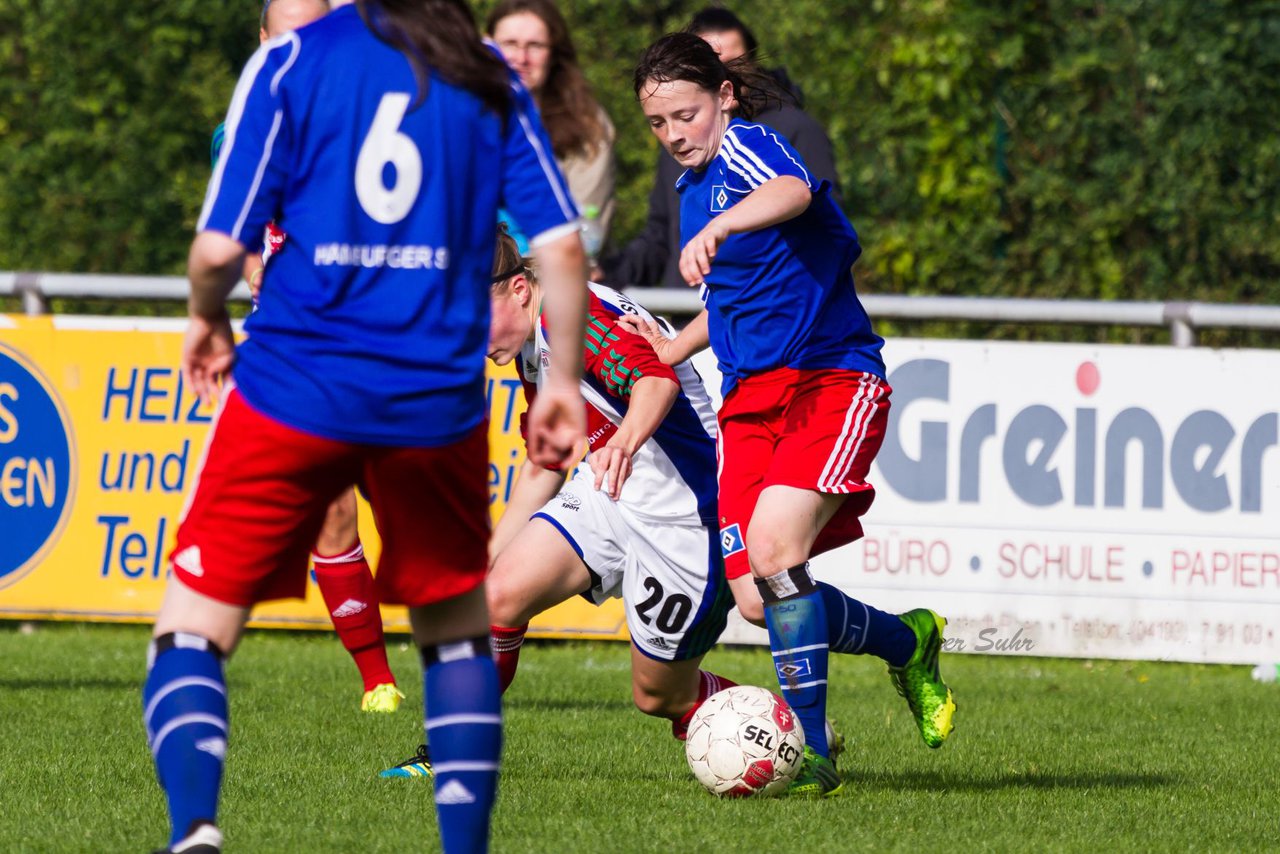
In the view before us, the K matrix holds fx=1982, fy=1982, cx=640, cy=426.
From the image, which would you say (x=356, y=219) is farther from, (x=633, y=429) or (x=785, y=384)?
(x=785, y=384)

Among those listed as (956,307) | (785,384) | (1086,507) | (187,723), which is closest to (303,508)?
(187,723)

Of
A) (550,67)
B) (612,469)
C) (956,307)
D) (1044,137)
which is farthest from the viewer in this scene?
(1044,137)

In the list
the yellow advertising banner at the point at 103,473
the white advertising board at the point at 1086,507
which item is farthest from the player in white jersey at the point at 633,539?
the yellow advertising banner at the point at 103,473

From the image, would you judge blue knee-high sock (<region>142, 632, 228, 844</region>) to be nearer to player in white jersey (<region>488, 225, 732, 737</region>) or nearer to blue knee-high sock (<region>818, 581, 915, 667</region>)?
player in white jersey (<region>488, 225, 732, 737</region>)

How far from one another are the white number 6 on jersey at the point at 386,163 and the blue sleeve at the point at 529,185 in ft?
0.60

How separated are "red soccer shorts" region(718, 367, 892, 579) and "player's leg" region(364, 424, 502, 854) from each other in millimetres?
1758

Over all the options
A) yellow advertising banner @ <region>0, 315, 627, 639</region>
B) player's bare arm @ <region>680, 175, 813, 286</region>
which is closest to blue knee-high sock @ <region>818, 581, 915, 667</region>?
player's bare arm @ <region>680, 175, 813, 286</region>

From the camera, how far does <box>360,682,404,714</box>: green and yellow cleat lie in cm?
669

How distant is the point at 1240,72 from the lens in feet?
37.8

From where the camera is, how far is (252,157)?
334cm

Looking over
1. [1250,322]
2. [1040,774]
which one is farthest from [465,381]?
[1250,322]

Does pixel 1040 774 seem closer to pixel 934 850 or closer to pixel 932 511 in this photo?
pixel 934 850

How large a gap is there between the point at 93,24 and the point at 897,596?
791cm

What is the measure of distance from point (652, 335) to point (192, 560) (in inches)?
82.2
